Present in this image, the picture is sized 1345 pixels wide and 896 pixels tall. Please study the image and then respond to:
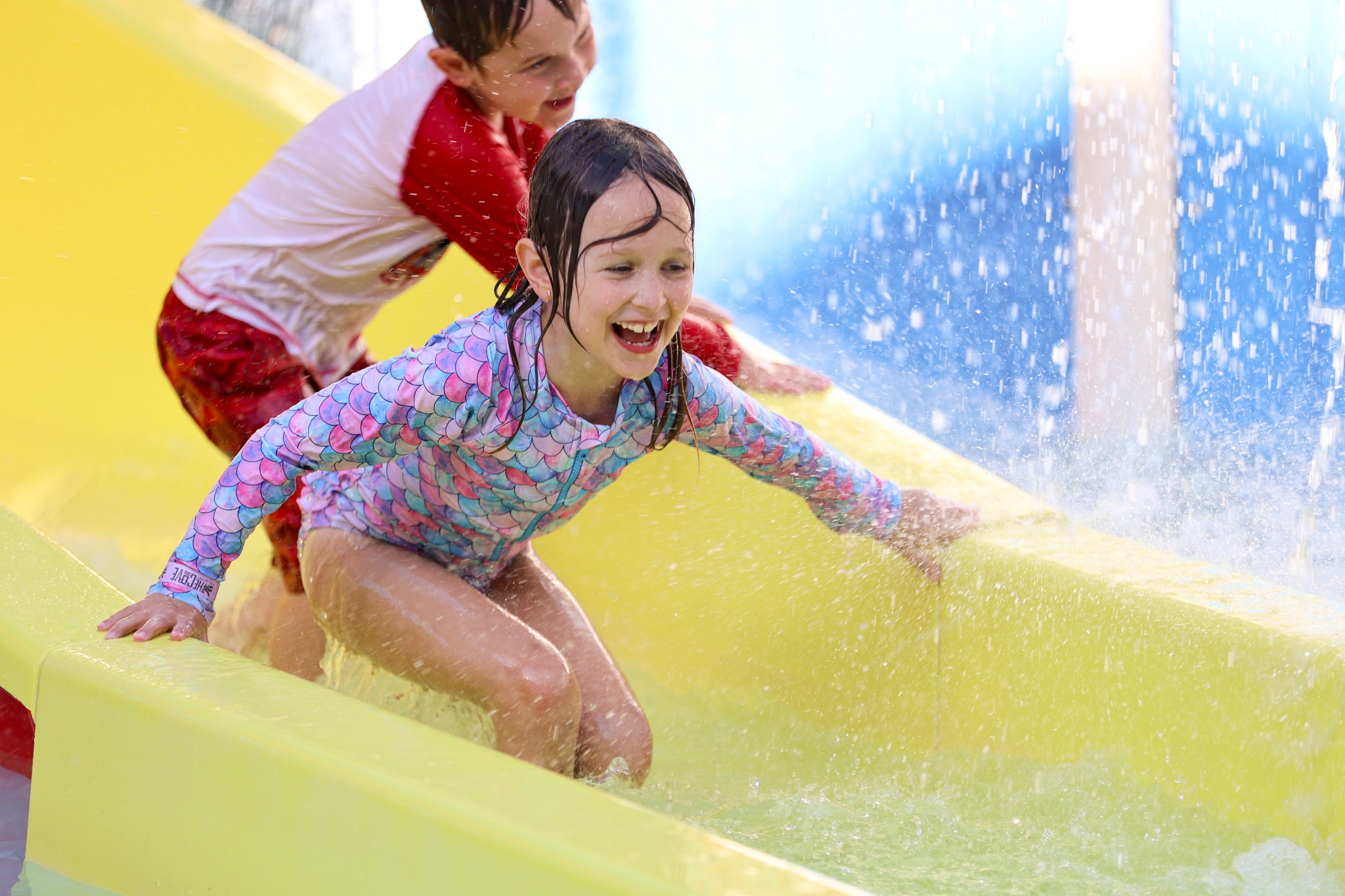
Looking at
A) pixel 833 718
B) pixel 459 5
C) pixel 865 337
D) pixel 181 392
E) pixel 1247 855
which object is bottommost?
pixel 865 337

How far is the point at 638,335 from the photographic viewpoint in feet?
3.94

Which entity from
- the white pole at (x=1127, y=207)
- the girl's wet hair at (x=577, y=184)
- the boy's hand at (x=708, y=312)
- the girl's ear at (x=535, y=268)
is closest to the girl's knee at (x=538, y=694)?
the girl's wet hair at (x=577, y=184)

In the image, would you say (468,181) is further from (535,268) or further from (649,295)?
(649,295)

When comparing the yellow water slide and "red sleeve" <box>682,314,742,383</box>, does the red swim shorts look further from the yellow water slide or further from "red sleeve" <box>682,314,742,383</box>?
"red sleeve" <box>682,314,742,383</box>

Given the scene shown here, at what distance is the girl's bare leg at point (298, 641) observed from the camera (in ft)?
5.27

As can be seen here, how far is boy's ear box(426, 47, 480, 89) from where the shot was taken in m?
1.49

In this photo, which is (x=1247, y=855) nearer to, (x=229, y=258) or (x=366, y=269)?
(x=366, y=269)

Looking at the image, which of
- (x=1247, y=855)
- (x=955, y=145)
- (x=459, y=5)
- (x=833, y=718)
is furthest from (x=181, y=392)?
(x=955, y=145)

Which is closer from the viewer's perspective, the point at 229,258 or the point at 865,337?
the point at 229,258

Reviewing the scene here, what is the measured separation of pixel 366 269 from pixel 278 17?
164 inches

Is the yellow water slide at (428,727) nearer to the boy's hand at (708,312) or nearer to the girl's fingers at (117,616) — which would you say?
the girl's fingers at (117,616)

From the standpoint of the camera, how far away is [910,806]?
4.52ft

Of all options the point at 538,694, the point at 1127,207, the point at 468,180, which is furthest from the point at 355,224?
the point at 1127,207

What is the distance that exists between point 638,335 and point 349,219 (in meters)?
0.57
